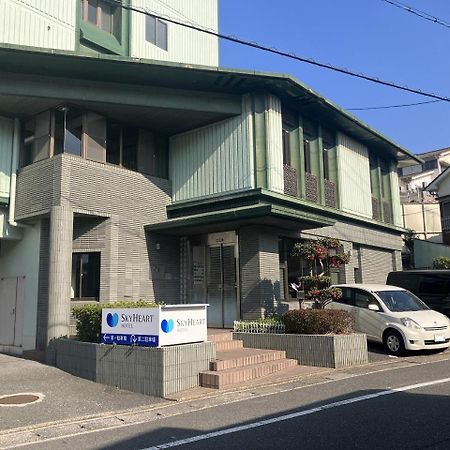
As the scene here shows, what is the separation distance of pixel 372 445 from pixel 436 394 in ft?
9.50

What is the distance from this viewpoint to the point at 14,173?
14.9 metres

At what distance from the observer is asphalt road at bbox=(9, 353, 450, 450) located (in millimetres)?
5785

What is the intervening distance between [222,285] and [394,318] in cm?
506

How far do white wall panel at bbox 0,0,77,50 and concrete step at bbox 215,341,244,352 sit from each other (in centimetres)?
1024

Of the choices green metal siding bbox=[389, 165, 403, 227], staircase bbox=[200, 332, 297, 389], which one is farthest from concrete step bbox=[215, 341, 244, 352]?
green metal siding bbox=[389, 165, 403, 227]

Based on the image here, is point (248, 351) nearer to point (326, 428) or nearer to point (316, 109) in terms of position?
point (326, 428)

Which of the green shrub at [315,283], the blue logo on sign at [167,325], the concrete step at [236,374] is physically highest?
the green shrub at [315,283]

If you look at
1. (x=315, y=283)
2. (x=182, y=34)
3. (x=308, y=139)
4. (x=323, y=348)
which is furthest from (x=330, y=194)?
(x=182, y=34)

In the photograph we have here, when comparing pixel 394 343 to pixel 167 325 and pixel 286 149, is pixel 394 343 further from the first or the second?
pixel 286 149

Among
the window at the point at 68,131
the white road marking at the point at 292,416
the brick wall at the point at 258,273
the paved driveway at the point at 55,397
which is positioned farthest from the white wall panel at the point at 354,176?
the paved driveway at the point at 55,397

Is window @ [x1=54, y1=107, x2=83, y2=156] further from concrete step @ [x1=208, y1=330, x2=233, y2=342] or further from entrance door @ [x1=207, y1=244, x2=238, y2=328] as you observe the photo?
concrete step @ [x1=208, y1=330, x2=233, y2=342]

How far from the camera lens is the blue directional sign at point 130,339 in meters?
9.40

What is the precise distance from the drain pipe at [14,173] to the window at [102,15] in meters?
4.83

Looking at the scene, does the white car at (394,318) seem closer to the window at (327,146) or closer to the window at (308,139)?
the window at (308,139)
